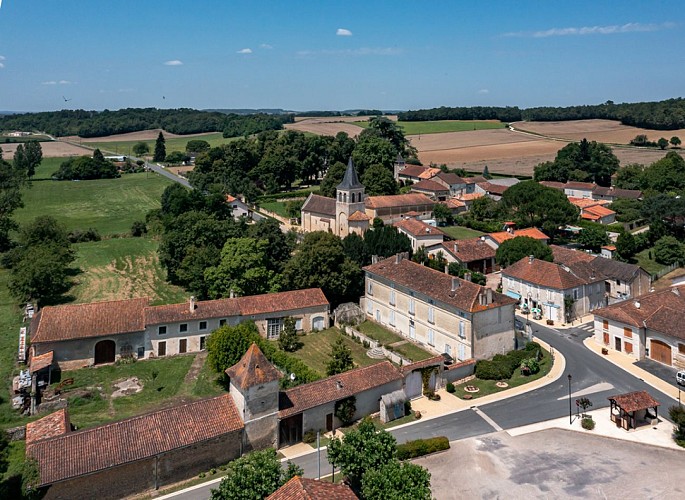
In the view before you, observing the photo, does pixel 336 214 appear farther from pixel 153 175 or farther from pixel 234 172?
pixel 153 175

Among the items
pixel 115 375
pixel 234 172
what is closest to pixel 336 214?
pixel 234 172

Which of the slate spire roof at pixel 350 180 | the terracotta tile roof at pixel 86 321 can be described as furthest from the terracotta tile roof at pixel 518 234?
the terracotta tile roof at pixel 86 321

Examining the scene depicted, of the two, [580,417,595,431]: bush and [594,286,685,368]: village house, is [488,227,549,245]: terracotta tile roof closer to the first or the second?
[594,286,685,368]: village house

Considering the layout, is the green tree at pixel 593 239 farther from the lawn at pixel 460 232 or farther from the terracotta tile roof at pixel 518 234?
the lawn at pixel 460 232

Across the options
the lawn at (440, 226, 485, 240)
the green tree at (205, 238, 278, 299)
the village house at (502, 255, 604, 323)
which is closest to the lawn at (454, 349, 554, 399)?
the village house at (502, 255, 604, 323)

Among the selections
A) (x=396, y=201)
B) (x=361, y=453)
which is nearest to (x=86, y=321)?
(x=361, y=453)

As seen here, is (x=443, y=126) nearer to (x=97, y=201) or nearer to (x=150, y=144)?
(x=150, y=144)
